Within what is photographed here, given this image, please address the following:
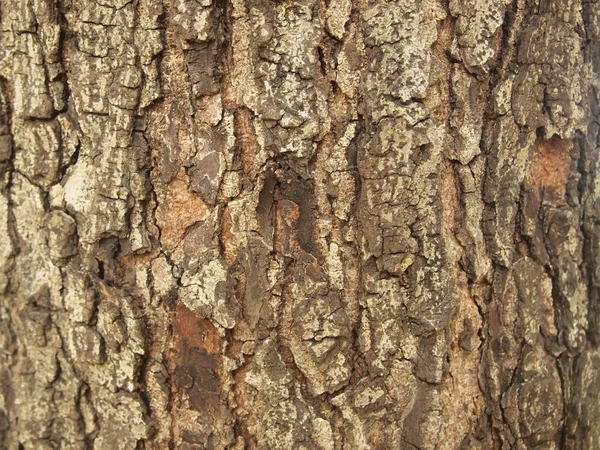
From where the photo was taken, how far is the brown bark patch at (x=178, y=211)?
3.95 ft

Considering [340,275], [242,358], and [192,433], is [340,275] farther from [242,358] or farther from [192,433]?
[192,433]

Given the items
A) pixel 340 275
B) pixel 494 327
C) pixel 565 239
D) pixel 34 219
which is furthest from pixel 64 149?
pixel 565 239

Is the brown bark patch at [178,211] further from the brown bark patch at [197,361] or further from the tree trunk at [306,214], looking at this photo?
the brown bark patch at [197,361]

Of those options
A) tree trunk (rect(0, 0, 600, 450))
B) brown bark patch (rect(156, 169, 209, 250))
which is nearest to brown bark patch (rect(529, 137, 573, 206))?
tree trunk (rect(0, 0, 600, 450))

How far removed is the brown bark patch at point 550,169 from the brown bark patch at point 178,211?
0.70m

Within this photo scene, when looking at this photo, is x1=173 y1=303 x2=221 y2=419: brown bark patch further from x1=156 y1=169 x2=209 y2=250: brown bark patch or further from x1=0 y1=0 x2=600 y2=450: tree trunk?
x1=156 y1=169 x2=209 y2=250: brown bark patch

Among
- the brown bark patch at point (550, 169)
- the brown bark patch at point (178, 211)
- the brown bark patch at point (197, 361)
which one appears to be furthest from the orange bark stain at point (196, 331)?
the brown bark patch at point (550, 169)

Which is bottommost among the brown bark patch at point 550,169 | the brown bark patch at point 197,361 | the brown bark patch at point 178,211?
the brown bark patch at point 197,361

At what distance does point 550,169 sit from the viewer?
130 cm

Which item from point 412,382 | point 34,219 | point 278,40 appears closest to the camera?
point 278,40

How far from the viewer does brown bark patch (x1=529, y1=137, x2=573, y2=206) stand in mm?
1275

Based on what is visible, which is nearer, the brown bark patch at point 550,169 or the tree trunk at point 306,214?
the tree trunk at point 306,214

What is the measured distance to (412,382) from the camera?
1.23 metres

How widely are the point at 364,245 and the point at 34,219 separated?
73 centimetres
